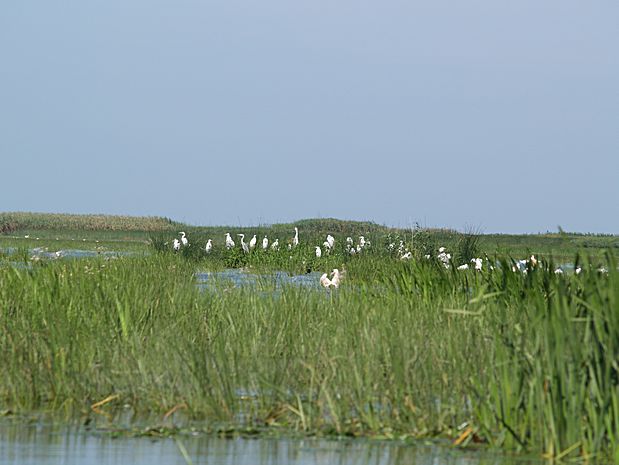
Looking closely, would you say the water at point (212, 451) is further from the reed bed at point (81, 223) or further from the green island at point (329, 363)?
the reed bed at point (81, 223)

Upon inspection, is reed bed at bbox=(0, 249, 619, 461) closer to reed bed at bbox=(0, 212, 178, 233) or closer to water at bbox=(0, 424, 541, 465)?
water at bbox=(0, 424, 541, 465)

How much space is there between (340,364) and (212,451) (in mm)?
1841

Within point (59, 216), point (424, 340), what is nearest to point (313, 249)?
point (424, 340)

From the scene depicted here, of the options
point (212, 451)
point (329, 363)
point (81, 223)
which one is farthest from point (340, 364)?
point (81, 223)

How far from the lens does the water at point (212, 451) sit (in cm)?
630

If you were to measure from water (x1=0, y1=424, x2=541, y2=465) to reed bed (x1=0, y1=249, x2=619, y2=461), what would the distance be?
188mm

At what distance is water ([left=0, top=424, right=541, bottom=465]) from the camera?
6305 mm

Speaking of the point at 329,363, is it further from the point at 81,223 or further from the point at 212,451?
the point at 81,223

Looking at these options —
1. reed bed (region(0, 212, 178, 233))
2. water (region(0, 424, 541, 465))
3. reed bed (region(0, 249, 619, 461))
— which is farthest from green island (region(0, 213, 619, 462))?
reed bed (region(0, 212, 178, 233))

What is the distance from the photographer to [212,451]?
21.4ft

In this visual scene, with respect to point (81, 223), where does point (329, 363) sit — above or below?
below

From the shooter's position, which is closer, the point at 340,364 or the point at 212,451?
the point at 212,451

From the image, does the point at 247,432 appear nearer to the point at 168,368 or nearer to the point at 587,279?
the point at 168,368

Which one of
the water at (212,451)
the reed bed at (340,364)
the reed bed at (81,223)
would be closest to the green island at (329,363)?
the reed bed at (340,364)
